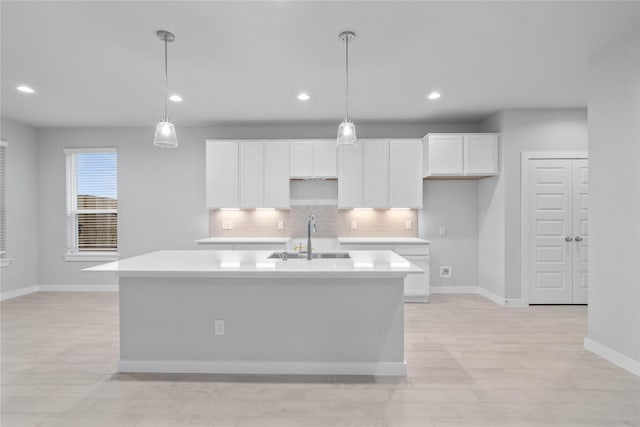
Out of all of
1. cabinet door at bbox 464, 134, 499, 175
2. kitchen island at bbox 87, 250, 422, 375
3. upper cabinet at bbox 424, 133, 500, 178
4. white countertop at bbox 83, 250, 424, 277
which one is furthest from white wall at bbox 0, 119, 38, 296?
cabinet door at bbox 464, 134, 499, 175

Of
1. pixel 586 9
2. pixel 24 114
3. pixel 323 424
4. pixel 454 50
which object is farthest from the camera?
pixel 24 114

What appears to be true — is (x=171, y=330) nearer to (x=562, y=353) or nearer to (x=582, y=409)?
(x=582, y=409)

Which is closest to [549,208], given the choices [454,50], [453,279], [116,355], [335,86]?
[453,279]

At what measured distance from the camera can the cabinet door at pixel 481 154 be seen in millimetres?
4816

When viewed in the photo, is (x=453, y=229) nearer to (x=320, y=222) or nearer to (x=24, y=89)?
(x=320, y=222)

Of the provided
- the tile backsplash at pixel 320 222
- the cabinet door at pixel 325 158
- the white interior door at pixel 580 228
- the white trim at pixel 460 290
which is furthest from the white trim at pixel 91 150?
the white interior door at pixel 580 228

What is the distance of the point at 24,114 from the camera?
192 inches

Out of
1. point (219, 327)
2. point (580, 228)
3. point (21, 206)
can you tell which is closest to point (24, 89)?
point (21, 206)

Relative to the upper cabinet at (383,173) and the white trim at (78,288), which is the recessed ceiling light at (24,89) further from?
the upper cabinet at (383,173)

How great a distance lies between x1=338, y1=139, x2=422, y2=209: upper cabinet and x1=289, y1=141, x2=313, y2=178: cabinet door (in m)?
0.46

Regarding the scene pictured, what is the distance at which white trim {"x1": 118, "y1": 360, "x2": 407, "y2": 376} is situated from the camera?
266 cm

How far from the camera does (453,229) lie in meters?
5.43

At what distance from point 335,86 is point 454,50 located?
1.30m

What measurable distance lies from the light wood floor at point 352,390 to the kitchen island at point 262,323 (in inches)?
4.8
